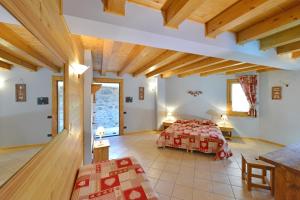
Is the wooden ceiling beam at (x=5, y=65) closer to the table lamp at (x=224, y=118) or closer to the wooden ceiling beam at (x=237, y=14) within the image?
the wooden ceiling beam at (x=237, y=14)

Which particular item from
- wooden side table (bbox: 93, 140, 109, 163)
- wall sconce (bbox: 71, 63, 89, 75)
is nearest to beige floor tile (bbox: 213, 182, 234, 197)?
wooden side table (bbox: 93, 140, 109, 163)

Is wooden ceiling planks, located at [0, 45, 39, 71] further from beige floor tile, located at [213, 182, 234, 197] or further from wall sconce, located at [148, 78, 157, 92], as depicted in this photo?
wall sconce, located at [148, 78, 157, 92]

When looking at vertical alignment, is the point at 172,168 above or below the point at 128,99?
below

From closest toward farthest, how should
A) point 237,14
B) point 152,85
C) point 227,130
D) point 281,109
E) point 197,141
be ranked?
point 237,14
point 197,141
point 281,109
point 227,130
point 152,85

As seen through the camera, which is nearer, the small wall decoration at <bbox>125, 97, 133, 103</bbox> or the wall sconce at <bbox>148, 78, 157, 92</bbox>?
the small wall decoration at <bbox>125, 97, 133, 103</bbox>

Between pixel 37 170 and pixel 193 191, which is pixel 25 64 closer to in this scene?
pixel 37 170

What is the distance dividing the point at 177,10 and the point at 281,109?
15.8ft

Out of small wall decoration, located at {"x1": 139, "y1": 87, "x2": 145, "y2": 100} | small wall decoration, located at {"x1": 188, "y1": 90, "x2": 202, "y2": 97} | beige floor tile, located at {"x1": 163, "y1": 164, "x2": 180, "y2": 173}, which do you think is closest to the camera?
beige floor tile, located at {"x1": 163, "y1": 164, "x2": 180, "y2": 173}

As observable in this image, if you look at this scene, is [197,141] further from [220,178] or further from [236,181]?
[236,181]

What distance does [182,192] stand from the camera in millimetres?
2264

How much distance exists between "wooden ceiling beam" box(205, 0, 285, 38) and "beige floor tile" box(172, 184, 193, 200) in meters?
2.26

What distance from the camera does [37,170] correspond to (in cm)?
71

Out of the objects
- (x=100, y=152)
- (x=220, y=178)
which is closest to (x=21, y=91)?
(x=100, y=152)

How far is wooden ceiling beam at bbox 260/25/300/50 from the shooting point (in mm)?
1872
